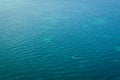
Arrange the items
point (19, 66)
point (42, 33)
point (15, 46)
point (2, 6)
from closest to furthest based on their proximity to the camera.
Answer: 1. point (19, 66)
2. point (15, 46)
3. point (42, 33)
4. point (2, 6)

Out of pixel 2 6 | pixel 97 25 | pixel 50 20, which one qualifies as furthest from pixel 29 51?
pixel 2 6

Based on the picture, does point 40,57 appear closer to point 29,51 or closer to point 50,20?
point 29,51

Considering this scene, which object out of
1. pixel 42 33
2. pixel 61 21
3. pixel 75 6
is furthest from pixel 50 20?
pixel 75 6

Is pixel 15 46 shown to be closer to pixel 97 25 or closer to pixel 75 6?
pixel 97 25

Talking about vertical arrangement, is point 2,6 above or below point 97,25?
above

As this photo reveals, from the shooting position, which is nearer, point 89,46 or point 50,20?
point 89,46

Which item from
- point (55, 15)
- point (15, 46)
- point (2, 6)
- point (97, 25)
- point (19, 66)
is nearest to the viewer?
point (19, 66)
